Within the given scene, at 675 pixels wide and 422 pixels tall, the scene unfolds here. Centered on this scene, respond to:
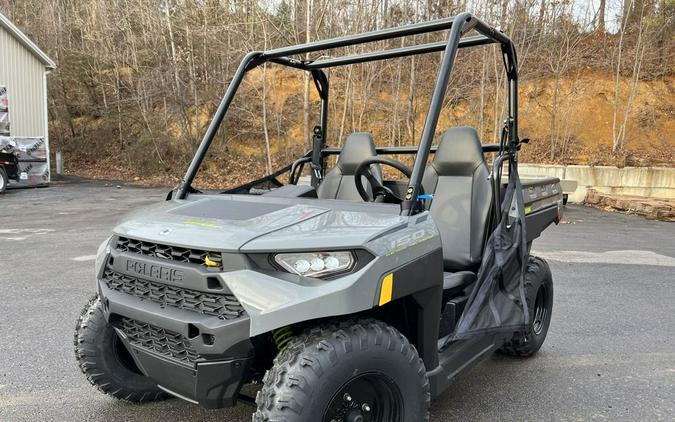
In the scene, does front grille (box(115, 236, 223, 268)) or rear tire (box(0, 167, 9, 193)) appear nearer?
front grille (box(115, 236, 223, 268))

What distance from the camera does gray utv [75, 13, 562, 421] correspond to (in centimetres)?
194

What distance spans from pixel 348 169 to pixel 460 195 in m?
0.89

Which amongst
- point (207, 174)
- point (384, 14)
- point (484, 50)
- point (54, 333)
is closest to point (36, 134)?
point (207, 174)

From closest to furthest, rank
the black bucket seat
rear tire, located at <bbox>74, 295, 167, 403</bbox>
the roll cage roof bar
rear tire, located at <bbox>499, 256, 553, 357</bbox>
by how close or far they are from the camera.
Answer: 1. the roll cage roof bar
2. rear tire, located at <bbox>74, 295, 167, 403</bbox>
3. the black bucket seat
4. rear tire, located at <bbox>499, 256, 553, 357</bbox>

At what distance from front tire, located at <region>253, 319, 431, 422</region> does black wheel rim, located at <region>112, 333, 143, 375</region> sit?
116 cm

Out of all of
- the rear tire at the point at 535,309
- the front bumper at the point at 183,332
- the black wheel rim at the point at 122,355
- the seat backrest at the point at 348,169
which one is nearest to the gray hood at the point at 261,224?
the front bumper at the point at 183,332

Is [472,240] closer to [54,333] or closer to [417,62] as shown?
[54,333]

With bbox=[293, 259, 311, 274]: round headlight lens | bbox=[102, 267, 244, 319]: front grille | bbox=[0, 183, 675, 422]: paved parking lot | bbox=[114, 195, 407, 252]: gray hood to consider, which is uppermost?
bbox=[114, 195, 407, 252]: gray hood

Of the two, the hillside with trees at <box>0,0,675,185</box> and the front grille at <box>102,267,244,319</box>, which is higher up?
the hillside with trees at <box>0,0,675,185</box>

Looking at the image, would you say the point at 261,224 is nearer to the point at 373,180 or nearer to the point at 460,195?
the point at 373,180

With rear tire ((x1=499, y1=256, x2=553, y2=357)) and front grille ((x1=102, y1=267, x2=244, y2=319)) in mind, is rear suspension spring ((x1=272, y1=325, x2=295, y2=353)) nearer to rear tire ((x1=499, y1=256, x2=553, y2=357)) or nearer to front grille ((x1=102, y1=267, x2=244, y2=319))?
front grille ((x1=102, y1=267, x2=244, y2=319))

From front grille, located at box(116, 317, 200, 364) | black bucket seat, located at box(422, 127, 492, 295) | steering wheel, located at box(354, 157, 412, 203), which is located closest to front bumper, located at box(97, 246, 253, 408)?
front grille, located at box(116, 317, 200, 364)

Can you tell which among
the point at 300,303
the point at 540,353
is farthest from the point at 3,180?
the point at 300,303

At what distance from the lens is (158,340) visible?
86.1 inches
